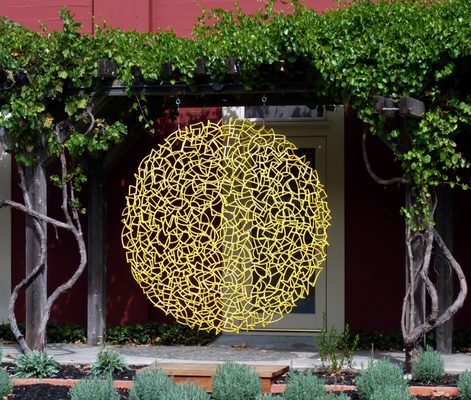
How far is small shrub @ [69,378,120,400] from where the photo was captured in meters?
7.01

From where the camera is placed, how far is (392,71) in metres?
8.59

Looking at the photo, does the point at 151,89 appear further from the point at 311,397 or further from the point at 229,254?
the point at 311,397

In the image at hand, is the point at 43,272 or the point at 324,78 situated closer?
the point at 324,78

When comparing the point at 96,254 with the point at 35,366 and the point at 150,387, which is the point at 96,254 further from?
the point at 150,387

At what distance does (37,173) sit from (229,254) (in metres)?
2.16

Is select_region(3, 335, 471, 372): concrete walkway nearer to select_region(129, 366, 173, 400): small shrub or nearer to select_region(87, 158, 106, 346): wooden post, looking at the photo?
select_region(87, 158, 106, 346): wooden post

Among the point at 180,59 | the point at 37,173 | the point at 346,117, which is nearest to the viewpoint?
the point at 180,59

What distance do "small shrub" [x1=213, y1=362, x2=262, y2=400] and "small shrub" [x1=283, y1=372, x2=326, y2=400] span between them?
0.84ft

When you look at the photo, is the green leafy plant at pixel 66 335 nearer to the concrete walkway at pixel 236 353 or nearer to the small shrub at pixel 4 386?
the concrete walkway at pixel 236 353

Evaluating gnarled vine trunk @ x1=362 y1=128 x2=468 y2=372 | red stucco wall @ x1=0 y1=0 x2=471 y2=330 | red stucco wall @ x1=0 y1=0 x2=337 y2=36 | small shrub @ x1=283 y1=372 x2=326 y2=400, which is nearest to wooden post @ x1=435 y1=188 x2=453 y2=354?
gnarled vine trunk @ x1=362 y1=128 x2=468 y2=372

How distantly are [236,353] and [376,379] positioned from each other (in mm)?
3089

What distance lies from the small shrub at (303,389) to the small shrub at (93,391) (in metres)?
1.22

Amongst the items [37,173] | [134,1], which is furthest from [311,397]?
[134,1]

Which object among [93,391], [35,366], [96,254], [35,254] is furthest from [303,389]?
[96,254]
